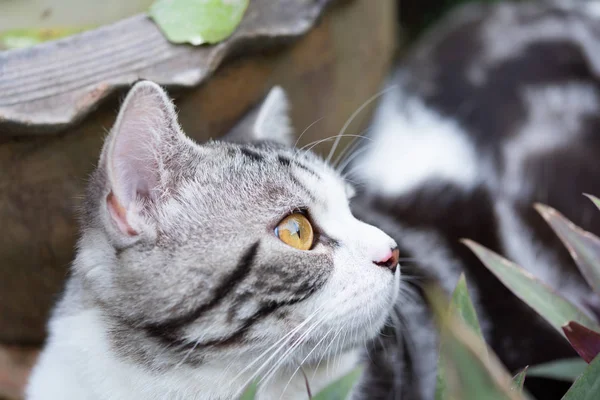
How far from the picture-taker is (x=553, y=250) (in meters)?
1.41

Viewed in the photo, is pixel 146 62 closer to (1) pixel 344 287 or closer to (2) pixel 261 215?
(2) pixel 261 215

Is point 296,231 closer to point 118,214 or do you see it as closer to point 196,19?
point 118,214

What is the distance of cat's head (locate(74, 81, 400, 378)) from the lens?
0.81 metres

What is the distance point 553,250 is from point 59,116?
45.7 inches

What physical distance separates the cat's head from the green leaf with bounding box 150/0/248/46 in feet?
1.05

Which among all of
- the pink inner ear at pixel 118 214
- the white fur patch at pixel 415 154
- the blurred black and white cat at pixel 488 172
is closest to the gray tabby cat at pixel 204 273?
the pink inner ear at pixel 118 214

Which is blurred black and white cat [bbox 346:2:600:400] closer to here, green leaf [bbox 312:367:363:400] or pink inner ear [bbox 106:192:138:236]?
green leaf [bbox 312:367:363:400]

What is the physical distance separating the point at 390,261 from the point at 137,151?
43cm

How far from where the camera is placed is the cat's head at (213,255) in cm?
81

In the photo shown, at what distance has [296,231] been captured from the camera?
891 millimetres

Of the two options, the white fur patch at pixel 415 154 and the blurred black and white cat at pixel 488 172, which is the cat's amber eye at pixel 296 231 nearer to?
the blurred black and white cat at pixel 488 172

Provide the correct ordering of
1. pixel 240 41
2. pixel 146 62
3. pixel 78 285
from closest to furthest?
pixel 78 285
pixel 146 62
pixel 240 41

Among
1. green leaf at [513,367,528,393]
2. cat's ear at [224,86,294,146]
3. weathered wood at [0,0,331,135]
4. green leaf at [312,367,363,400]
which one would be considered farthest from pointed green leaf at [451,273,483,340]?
weathered wood at [0,0,331,135]

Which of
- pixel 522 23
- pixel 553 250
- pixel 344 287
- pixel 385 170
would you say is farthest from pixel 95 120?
pixel 522 23
